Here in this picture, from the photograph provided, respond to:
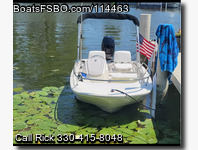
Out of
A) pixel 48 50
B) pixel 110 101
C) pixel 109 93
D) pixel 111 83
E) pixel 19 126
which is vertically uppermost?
pixel 48 50

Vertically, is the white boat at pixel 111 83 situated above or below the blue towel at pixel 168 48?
below

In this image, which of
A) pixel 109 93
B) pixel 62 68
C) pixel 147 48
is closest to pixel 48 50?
pixel 62 68

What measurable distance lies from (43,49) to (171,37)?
941 centimetres

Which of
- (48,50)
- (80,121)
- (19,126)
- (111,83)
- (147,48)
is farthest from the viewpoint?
(48,50)

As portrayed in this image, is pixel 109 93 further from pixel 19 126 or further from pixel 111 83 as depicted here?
pixel 19 126

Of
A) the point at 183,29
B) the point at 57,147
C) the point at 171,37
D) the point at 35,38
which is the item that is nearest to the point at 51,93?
the point at 57,147

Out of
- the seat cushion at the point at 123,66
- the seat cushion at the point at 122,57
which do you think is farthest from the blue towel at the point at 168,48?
the seat cushion at the point at 122,57

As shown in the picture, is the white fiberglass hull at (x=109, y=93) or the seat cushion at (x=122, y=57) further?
the seat cushion at (x=122, y=57)

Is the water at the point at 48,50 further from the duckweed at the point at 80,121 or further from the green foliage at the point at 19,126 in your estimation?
the green foliage at the point at 19,126

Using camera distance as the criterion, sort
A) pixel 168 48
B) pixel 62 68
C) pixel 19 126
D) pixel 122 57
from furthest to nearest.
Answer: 1. pixel 62 68
2. pixel 122 57
3. pixel 168 48
4. pixel 19 126

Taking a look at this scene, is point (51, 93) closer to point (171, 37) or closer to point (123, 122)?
point (123, 122)

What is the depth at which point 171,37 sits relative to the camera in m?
6.36

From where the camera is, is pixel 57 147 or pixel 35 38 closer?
pixel 57 147

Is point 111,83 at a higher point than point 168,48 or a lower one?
lower
